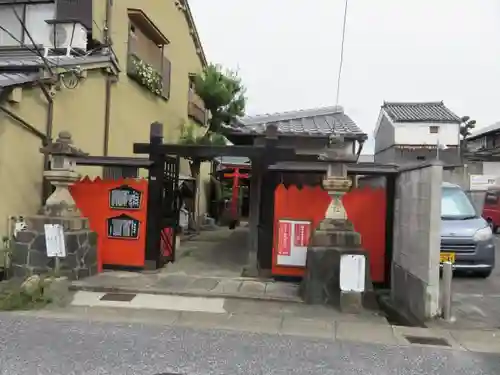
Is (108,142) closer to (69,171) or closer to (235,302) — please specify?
(69,171)

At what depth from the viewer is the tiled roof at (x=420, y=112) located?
3073 centimetres

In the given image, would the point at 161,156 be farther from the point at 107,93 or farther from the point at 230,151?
the point at 107,93

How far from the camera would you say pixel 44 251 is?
8.80 metres

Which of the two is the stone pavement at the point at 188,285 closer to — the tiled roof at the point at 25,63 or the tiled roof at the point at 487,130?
the tiled roof at the point at 25,63

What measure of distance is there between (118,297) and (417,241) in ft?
16.1

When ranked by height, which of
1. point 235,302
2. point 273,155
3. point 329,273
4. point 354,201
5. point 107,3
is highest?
point 107,3

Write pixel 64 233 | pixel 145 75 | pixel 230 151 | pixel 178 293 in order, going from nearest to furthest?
pixel 178 293 < pixel 64 233 < pixel 230 151 < pixel 145 75

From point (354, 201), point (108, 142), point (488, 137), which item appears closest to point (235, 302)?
point (354, 201)

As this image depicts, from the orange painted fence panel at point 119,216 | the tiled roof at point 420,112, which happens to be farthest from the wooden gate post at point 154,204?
the tiled roof at point 420,112

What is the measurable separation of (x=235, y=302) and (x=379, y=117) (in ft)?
101

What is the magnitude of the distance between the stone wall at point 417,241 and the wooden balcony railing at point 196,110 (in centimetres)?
1285

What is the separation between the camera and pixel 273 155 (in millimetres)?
9711

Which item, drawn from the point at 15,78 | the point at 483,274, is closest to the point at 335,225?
the point at 483,274

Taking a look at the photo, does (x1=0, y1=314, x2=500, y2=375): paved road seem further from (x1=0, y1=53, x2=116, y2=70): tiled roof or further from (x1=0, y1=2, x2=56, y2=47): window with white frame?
(x1=0, y1=2, x2=56, y2=47): window with white frame
